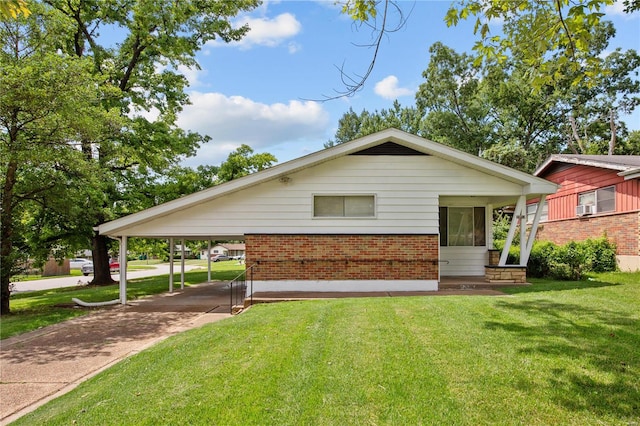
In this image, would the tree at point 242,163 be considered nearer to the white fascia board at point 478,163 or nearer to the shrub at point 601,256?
the white fascia board at point 478,163

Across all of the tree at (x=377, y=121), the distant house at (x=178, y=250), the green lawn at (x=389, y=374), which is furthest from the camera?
the tree at (x=377, y=121)

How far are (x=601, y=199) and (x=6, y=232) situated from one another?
754 inches

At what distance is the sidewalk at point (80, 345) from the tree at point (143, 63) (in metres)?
7.33

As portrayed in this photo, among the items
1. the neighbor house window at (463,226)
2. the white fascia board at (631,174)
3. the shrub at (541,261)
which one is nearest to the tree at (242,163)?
the neighbor house window at (463,226)

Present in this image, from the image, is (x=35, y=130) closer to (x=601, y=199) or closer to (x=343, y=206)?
(x=343, y=206)

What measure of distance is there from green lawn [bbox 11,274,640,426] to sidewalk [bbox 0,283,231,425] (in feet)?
1.66

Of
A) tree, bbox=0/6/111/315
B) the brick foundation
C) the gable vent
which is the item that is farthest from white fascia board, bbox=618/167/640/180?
tree, bbox=0/6/111/315

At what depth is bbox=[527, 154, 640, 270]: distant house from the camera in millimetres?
11773

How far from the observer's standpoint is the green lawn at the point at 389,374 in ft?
10.3

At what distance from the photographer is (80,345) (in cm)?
638

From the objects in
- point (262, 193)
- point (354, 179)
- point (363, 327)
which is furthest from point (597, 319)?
point (262, 193)

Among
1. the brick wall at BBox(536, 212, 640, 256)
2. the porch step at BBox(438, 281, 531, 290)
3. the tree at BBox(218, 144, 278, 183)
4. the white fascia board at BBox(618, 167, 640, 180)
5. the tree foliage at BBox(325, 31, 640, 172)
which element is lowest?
the porch step at BBox(438, 281, 531, 290)

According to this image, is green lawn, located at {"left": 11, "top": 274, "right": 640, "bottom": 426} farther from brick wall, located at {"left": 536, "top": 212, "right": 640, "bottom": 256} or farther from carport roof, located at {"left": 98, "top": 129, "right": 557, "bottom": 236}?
brick wall, located at {"left": 536, "top": 212, "right": 640, "bottom": 256}

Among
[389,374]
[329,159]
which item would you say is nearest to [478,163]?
[329,159]
